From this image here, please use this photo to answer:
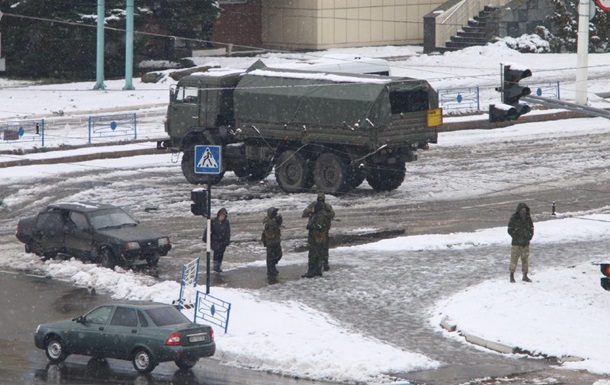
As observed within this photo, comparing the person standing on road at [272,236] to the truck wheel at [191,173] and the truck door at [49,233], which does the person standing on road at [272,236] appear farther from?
the truck wheel at [191,173]

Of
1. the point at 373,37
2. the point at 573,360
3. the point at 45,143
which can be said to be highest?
the point at 373,37

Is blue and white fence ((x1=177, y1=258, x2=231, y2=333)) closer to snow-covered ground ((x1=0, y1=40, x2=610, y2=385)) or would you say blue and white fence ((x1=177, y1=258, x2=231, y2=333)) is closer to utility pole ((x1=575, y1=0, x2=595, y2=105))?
snow-covered ground ((x1=0, y1=40, x2=610, y2=385))

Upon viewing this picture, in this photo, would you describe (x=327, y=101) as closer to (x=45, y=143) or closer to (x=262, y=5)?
(x=45, y=143)

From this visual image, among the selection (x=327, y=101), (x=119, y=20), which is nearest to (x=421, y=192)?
(x=327, y=101)

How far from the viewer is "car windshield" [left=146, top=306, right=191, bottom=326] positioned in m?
21.9

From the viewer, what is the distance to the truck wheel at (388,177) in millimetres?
37781

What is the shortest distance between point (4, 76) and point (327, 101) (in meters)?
32.3

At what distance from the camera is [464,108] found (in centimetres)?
5409

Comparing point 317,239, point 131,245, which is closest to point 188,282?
point 131,245

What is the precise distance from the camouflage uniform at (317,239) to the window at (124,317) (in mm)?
6920

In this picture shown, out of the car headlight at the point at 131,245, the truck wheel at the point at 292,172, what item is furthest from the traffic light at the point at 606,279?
the truck wheel at the point at 292,172

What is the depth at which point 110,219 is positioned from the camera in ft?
102

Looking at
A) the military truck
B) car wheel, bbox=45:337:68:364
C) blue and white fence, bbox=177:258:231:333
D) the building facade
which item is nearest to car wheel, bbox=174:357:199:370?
car wheel, bbox=45:337:68:364

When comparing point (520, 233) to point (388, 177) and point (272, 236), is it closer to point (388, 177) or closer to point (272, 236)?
point (272, 236)
